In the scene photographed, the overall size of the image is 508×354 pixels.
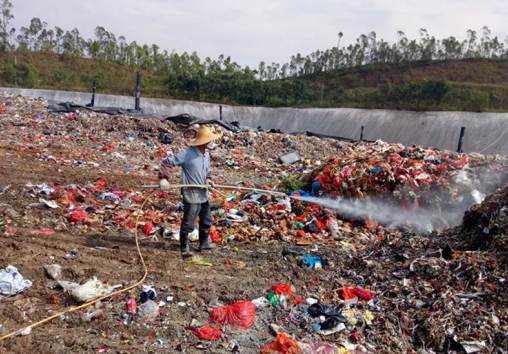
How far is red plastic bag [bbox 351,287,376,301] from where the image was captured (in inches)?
164

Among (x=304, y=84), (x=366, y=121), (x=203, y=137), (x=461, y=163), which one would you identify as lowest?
(x=461, y=163)

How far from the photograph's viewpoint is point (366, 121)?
26672mm

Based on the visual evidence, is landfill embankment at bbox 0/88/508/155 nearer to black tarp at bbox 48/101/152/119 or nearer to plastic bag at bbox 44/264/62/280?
black tarp at bbox 48/101/152/119

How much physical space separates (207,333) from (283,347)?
24.8 inches

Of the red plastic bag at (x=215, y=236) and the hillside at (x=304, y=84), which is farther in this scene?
the hillside at (x=304, y=84)

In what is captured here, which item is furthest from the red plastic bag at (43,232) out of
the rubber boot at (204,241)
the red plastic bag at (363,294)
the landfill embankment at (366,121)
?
the landfill embankment at (366,121)

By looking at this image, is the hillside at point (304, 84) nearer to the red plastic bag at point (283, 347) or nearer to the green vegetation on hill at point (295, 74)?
the green vegetation on hill at point (295, 74)

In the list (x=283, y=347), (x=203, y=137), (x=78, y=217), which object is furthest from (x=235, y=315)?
(x=78, y=217)

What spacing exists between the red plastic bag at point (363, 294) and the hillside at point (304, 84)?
2602 cm

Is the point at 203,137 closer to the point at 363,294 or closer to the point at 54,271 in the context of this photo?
the point at 54,271

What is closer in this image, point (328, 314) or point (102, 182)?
point (328, 314)

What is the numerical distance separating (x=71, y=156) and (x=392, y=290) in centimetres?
938

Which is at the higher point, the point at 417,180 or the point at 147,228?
the point at 417,180

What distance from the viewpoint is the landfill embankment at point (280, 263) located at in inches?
137
